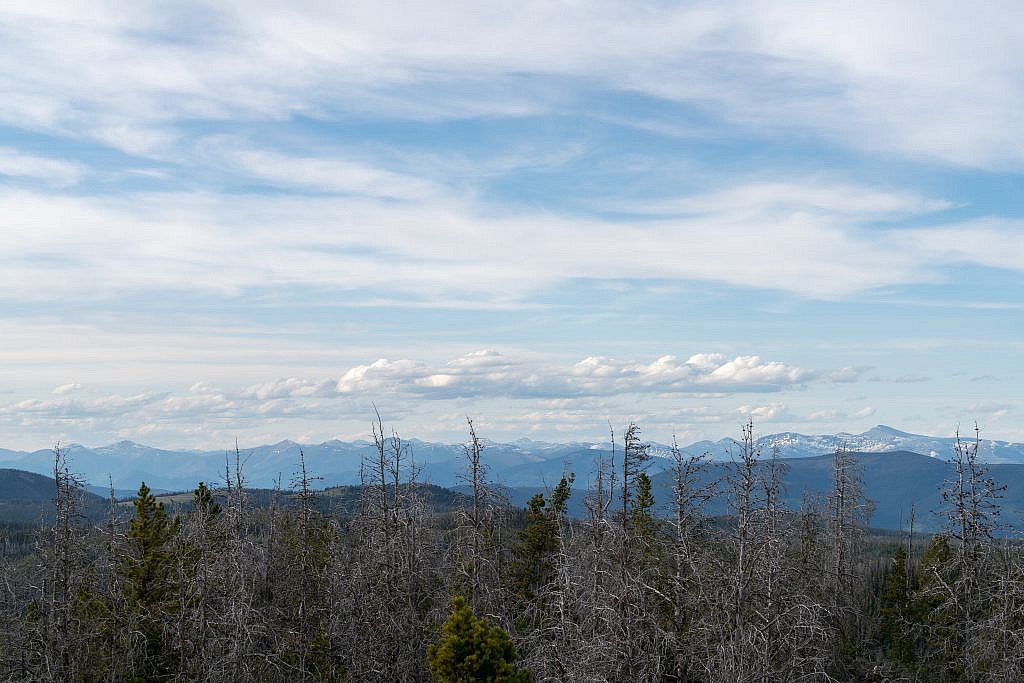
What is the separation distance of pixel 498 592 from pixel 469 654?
352 cm

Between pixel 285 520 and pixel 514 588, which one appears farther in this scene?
pixel 285 520

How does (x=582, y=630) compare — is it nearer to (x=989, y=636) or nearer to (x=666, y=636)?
(x=666, y=636)

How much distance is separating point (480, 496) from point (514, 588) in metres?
12.0

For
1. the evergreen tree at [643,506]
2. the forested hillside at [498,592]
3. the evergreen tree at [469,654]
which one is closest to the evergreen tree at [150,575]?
the forested hillside at [498,592]

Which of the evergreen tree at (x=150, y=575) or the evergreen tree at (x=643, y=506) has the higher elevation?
the evergreen tree at (x=643, y=506)

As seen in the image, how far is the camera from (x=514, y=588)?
35.7 metres

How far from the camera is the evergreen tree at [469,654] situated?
68.4ft

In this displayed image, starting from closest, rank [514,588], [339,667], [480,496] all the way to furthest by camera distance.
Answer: [480,496] → [339,667] → [514,588]

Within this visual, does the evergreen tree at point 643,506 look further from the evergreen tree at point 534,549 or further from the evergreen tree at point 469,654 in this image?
the evergreen tree at point 469,654

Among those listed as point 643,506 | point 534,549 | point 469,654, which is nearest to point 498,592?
point 469,654

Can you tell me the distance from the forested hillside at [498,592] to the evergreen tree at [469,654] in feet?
0.15

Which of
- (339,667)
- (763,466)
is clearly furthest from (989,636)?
(339,667)

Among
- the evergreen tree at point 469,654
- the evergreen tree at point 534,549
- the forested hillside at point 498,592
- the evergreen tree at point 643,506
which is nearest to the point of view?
the forested hillside at point 498,592

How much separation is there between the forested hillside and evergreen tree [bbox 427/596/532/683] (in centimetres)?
4
